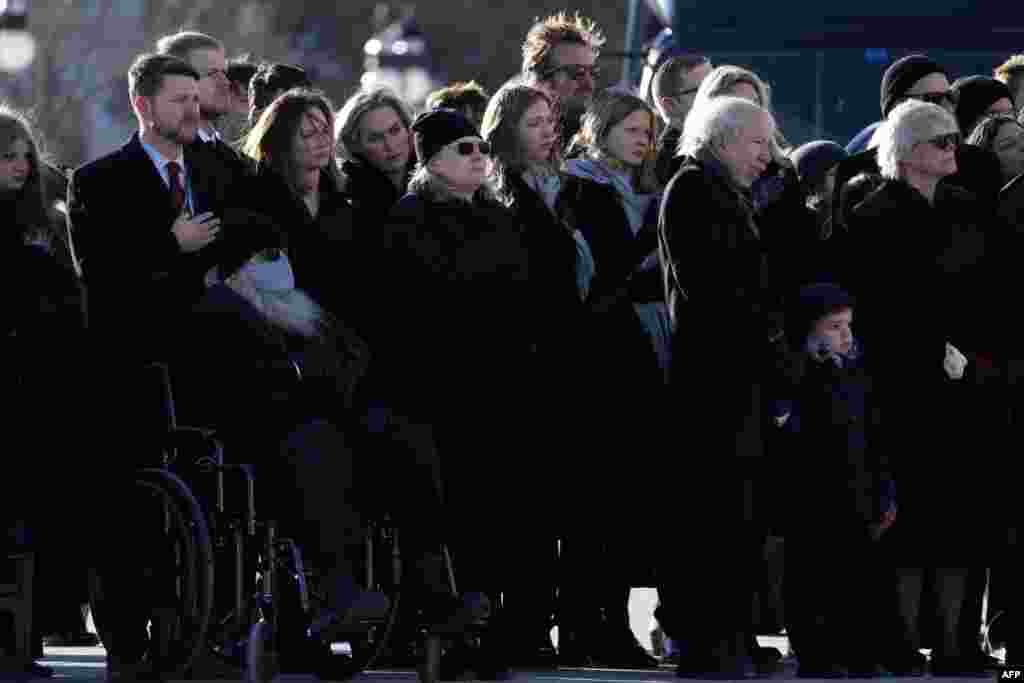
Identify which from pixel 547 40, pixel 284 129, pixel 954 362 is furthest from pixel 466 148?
pixel 954 362

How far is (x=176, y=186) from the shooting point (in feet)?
45.3

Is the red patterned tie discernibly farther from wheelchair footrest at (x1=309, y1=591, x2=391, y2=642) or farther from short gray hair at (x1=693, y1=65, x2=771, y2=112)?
short gray hair at (x1=693, y1=65, x2=771, y2=112)

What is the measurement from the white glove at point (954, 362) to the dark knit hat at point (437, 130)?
6.81ft

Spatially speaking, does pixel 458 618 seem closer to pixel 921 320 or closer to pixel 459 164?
pixel 459 164

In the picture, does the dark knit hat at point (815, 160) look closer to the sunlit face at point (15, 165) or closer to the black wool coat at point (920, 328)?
the black wool coat at point (920, 328)

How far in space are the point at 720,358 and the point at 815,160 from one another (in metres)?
2.11

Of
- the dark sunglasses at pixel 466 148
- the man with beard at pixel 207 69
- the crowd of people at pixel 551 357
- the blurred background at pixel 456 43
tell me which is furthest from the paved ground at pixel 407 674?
the blurred background at pixel 456 43

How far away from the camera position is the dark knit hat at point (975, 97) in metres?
16.4

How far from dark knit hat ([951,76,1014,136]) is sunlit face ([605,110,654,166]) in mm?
1866

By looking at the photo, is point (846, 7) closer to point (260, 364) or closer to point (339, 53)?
point (260, 364)

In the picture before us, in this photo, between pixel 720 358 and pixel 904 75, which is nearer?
pixel 720 358

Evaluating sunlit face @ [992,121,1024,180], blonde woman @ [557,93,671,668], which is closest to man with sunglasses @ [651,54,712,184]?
blonde woman @ [557,93,671,668]

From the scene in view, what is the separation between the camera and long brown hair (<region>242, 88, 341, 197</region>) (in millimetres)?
14141

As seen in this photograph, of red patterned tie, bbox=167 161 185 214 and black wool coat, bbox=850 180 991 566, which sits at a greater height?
red patterned tie, bbox=167 161 185 214
